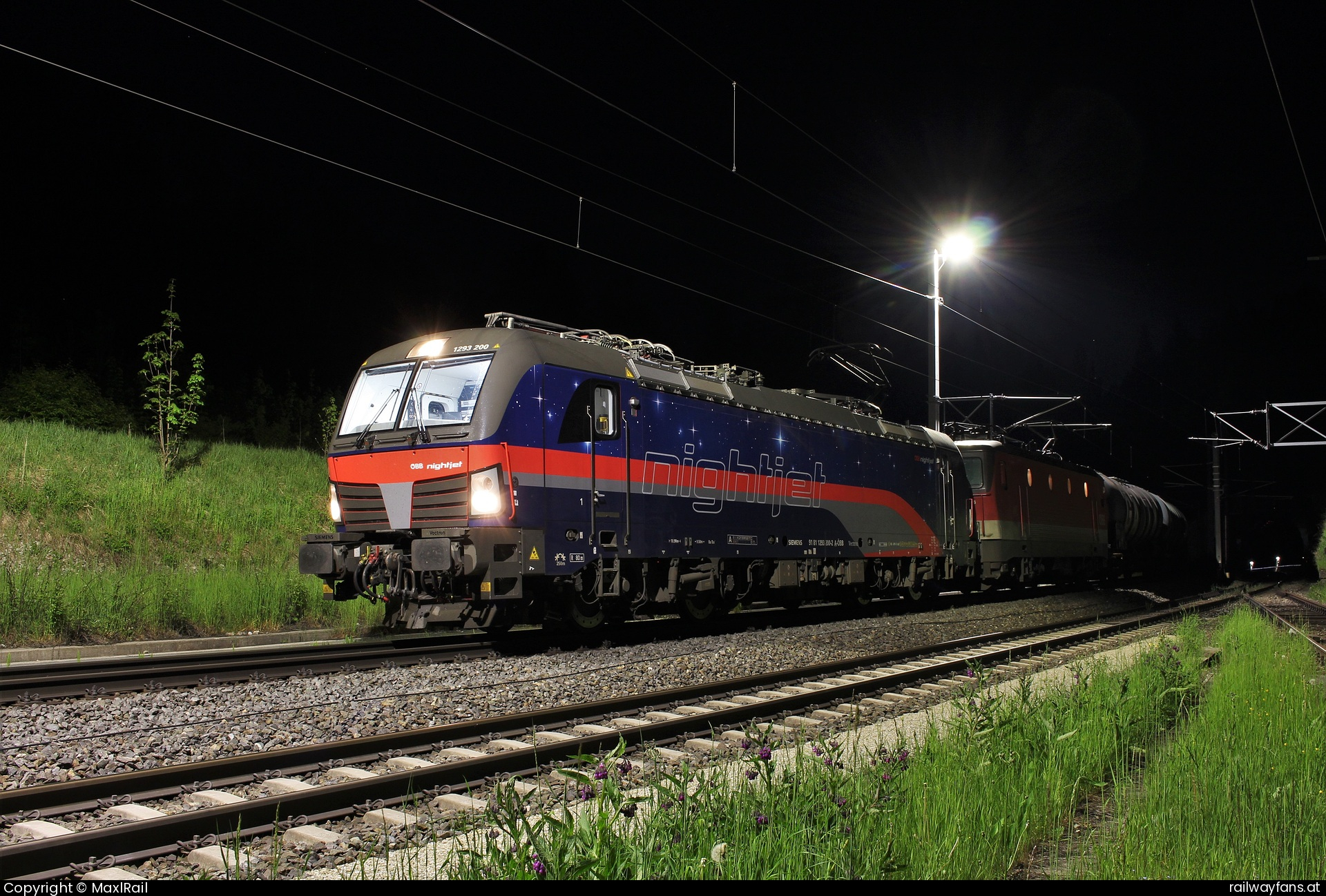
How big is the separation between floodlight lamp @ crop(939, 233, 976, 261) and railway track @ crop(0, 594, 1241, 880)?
61.2 ft

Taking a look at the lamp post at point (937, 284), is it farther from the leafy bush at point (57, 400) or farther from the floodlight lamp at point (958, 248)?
the leafy bush at point (57, 400)

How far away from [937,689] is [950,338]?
244 feet

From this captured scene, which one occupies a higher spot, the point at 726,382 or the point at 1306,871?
the point at 726,382

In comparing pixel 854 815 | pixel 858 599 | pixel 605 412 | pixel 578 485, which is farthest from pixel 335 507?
pixel 858 599

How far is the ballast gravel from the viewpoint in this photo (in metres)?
6.15

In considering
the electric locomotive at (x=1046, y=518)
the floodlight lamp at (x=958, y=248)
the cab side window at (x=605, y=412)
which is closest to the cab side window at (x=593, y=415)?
the cab side window at (x=605, y=412)

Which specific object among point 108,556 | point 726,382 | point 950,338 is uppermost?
point 950,338

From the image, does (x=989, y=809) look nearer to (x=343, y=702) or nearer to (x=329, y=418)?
(x=343, y=702)

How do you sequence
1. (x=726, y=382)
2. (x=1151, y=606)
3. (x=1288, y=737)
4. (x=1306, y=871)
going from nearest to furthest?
(x=1306, y=871) → (x=1288, y=737) → (x=726, y=382) → (x=1151, y=606)

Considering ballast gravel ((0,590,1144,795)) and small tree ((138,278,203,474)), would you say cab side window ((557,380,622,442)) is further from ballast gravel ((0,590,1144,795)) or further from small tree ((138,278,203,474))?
small tree ((138,278,203,474))

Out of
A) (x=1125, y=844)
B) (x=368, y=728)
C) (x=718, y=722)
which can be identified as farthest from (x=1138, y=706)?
(x=368, y=728)
